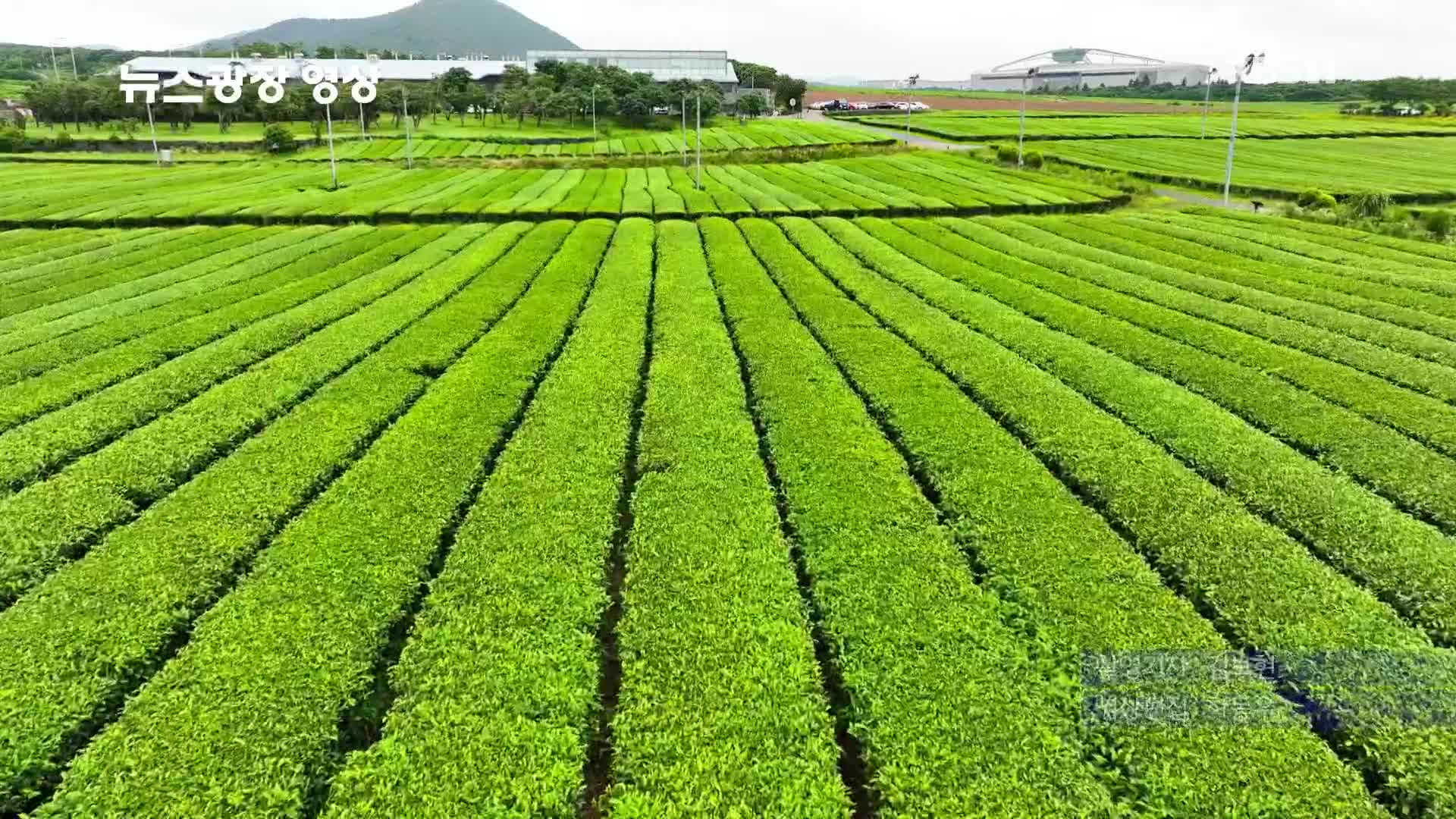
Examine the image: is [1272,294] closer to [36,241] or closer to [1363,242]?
[1363,242]

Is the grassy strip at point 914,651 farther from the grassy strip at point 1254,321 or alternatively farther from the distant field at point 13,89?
the distant field at point 13,89

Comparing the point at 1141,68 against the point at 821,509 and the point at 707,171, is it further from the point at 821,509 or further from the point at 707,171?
the point at 821,509

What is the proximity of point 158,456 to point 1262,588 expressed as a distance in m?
14.7

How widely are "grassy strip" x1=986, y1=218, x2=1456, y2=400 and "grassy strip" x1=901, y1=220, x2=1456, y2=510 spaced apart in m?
0.68

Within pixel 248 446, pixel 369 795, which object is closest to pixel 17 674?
pixel 369 795

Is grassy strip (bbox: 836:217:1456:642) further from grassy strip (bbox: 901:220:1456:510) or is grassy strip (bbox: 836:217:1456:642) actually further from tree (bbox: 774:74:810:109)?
tree (bbox: 774:74:810:109)

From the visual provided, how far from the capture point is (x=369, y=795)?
6.36 meters

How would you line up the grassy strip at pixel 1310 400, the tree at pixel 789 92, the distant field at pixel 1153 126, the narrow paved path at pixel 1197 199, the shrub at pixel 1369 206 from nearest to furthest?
the grassy strip at pixel 1310 400 → the shrub at pixel 1369 206 → the narrow paved path at pixel 1197 199 → the distant field at pixel 1153 126 → the tree at pixel 789 92

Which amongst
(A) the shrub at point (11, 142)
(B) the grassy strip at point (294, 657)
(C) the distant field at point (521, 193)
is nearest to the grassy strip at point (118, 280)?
(C) the distant field at point (521, 193)

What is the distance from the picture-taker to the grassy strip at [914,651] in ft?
21.1

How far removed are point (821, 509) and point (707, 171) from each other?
47.1 meters

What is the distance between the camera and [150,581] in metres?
8.88

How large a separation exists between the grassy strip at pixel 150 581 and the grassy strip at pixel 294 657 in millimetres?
389

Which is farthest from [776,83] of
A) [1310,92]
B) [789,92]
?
[1310,92]
